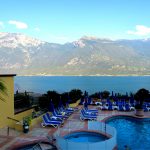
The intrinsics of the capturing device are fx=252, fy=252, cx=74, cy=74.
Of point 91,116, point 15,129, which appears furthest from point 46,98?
point 15,129

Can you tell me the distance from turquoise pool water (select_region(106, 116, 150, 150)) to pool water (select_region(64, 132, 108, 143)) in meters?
1.30

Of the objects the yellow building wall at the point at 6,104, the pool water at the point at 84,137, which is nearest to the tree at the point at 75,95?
the yellow building wall at the point at 6,104

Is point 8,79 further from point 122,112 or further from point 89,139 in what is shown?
point 122,112

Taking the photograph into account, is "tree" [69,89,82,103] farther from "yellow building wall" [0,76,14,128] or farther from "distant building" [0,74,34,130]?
"yellow building wall" [0,76,14,128]

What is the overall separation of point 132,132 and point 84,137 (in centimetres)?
417

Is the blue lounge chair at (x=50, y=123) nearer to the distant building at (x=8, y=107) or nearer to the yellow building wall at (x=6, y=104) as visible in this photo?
the distant building at (x=8, y=107)

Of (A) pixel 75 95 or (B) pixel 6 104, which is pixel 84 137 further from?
(A) pixel 75 95

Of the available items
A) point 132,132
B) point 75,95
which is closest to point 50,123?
point 132,132

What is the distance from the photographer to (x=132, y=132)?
18094mm

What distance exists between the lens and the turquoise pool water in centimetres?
1495

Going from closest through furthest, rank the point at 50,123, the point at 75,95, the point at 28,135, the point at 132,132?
the point at 28,135, the point at 50,123, the point at 132,132, the point at 75,95

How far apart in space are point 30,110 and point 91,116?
209 inches

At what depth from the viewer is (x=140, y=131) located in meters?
18.4

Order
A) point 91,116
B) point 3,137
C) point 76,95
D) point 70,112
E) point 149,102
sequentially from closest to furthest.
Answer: point 3,137 → point 91,116 → point 70,112 → point 149,102 → point 76,95
